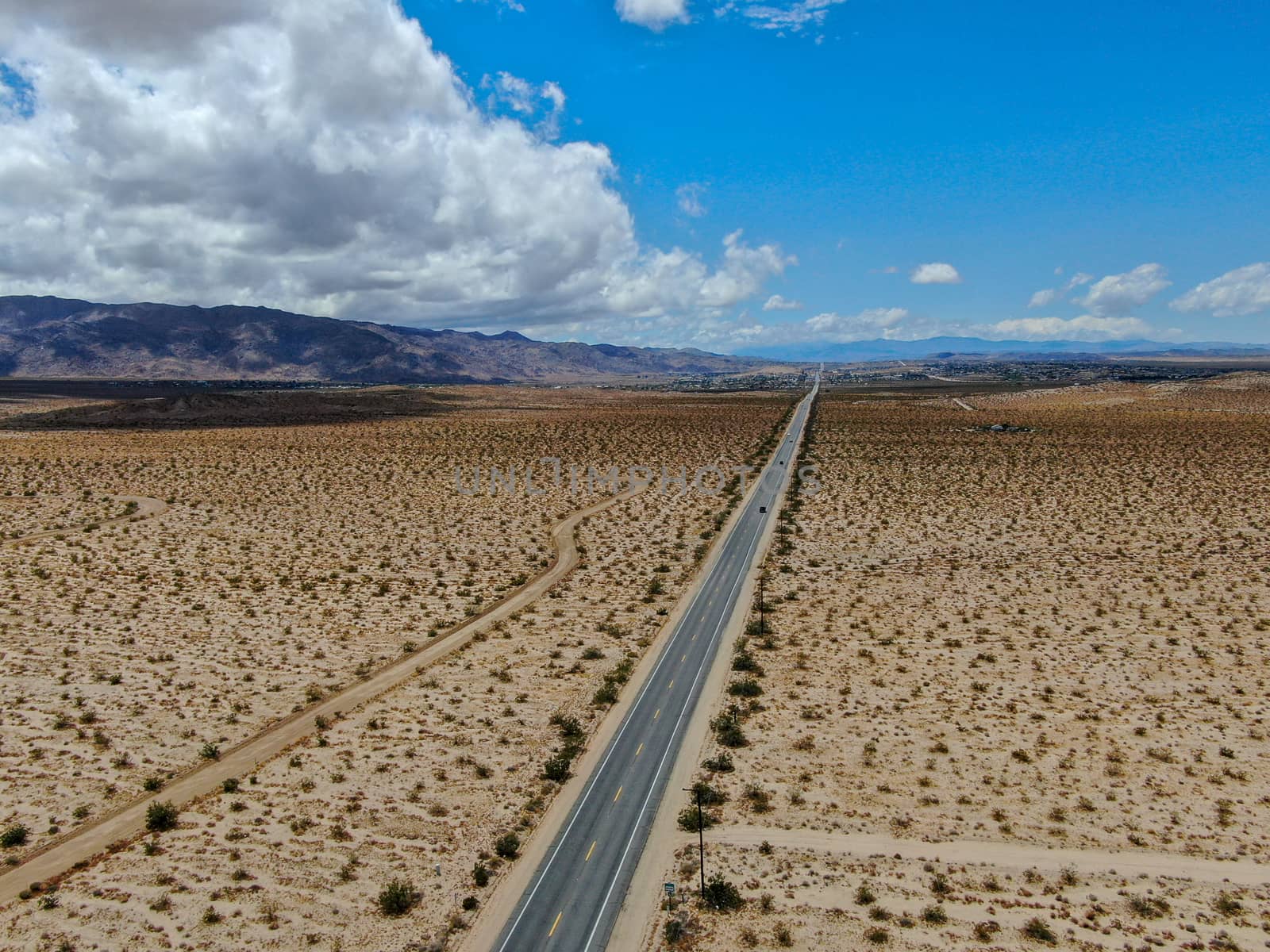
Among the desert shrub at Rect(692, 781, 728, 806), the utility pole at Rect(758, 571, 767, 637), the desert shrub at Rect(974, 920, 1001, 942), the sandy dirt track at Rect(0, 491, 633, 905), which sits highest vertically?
the utility pole at Rect(758, 571, 767, 637)

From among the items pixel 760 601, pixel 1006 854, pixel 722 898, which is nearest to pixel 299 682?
pixel 722 898

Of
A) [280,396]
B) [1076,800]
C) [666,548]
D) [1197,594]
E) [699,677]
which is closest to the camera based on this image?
[1076,800]

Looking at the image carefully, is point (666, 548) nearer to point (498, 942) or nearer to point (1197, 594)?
point (1197, 594)

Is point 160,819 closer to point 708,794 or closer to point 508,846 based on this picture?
point 508,846

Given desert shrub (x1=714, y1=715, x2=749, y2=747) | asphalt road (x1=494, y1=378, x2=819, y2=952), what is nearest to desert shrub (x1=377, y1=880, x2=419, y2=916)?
asphalt road (x1=494, y1=378, x2=819, y2=952)

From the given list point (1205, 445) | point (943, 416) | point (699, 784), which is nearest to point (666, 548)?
point (699, 784)

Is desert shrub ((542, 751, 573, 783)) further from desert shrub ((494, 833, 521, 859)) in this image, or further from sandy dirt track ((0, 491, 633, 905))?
sandy dirt track ((0, 491, 633, 905))

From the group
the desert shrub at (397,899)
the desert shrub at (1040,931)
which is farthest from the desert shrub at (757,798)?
the desert shrub at (397,899)
